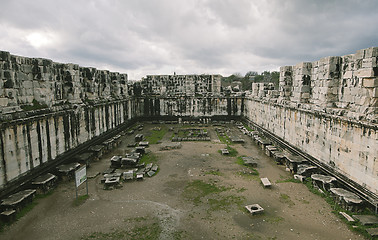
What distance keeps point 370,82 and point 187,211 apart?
7064mm

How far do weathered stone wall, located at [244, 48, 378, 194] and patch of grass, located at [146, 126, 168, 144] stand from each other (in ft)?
25.7

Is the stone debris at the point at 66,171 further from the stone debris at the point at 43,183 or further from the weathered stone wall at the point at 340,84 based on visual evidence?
the weathered stone wall at the point at 340,84

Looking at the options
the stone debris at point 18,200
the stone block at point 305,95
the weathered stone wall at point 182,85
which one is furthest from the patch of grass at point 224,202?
the weathered stone wall at point 182,85

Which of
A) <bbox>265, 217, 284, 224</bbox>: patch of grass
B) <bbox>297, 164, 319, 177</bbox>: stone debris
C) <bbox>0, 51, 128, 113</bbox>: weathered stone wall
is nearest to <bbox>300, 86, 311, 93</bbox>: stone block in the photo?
<bbox>297, 164, 319, 177</bbox>: stone debris

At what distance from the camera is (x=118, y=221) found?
6590 mm

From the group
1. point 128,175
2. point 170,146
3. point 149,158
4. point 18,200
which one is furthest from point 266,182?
point 18,200

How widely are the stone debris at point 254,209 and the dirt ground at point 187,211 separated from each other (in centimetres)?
15

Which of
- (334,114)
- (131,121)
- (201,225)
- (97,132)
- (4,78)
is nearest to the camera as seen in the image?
(201,225)

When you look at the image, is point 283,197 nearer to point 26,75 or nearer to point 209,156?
point 209,156

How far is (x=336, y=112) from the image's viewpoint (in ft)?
28.1

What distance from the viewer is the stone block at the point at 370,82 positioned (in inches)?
286

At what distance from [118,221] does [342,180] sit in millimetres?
7420

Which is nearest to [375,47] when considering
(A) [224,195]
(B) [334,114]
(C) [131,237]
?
(B) [334,114]

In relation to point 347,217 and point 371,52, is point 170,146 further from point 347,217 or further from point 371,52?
point 371,52
